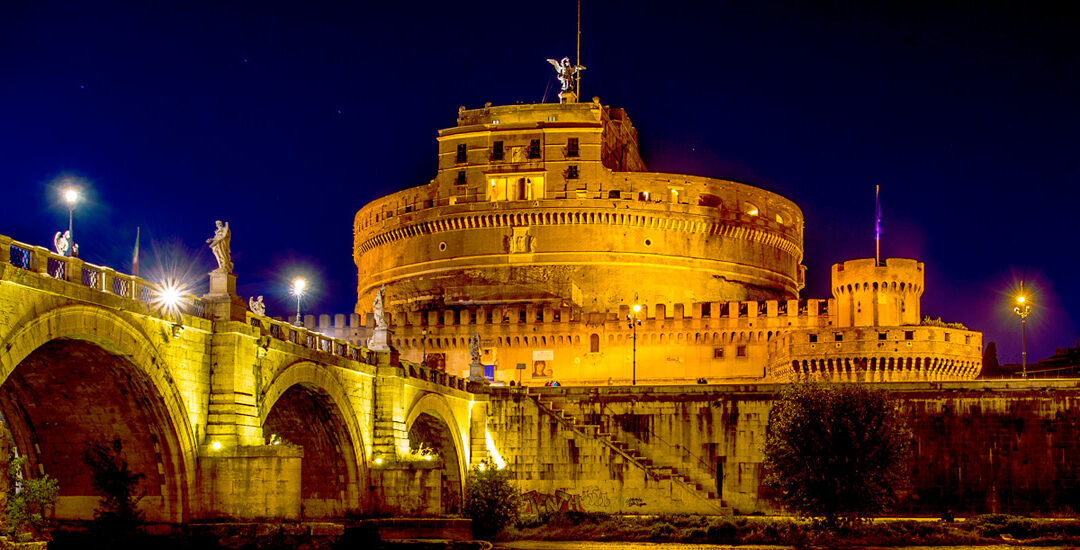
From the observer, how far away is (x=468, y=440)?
4394 cm

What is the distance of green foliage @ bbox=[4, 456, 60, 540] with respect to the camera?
21.1 metres

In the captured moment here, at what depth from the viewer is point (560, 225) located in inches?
2475

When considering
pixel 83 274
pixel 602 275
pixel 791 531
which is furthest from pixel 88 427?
pixel 602 275

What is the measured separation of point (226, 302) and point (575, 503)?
18880 mm

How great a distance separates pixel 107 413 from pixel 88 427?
0.74 m

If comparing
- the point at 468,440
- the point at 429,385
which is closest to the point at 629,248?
the point at 468,440

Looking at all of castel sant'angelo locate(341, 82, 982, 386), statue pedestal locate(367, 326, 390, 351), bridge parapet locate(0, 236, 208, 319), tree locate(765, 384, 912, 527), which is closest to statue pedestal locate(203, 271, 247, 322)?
bridge parapet locate(0, 236, 208, 319)

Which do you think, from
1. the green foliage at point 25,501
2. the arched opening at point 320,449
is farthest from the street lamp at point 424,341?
the green foliage at point 25,501

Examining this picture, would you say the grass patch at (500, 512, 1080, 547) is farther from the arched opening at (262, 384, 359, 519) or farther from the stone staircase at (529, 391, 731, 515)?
the arched opening at (262, 384, 359, 519)

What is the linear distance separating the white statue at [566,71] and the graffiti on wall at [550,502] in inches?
1260

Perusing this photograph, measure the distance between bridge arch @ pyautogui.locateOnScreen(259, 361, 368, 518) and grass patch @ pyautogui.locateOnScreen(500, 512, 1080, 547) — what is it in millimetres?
5326

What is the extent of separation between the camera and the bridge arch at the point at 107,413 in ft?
77.6

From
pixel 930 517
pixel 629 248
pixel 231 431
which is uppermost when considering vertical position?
pixel 629 248

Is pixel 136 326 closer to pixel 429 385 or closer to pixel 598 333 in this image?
pixel 429 385
